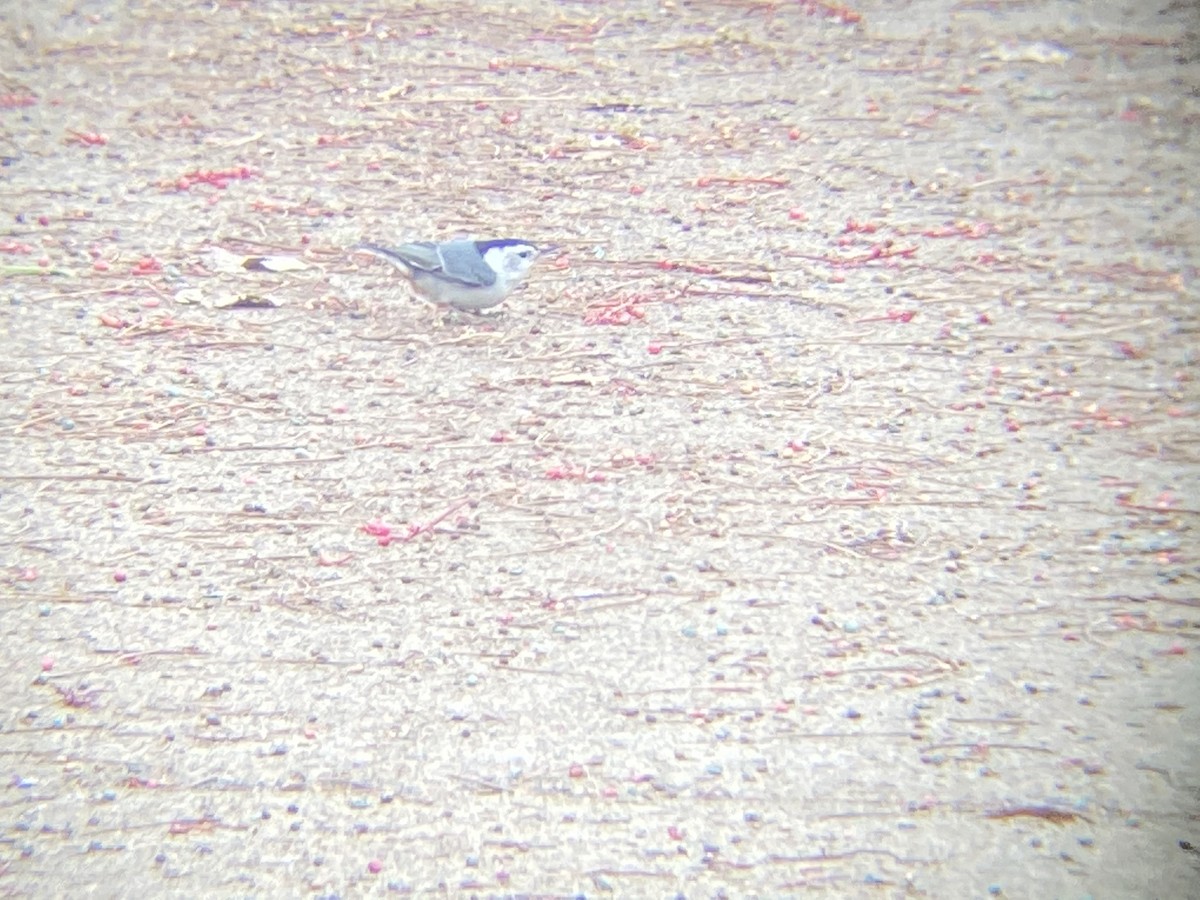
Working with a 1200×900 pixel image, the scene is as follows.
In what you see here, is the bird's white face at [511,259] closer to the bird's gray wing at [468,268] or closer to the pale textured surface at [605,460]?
the bird's gray wing at [468,268]

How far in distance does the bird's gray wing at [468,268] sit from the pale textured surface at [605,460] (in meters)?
0.27

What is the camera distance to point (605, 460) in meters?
4.61

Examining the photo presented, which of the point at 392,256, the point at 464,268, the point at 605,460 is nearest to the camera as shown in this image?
the point at 605,460

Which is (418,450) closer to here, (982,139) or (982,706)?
(982,706)

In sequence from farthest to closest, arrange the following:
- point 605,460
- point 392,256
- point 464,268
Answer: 1. point 392,256
2. point 464,268
3. point 605,460

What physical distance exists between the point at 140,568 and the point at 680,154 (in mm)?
3663

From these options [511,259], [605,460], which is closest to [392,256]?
[511,259]

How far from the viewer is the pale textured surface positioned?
3.18 meters

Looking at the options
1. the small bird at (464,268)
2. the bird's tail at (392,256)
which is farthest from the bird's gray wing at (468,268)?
the bird's tail at (392,256)

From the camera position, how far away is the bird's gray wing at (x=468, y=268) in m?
5.31

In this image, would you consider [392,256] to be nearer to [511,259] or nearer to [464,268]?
[464,268]

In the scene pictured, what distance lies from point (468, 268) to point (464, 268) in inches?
0.6

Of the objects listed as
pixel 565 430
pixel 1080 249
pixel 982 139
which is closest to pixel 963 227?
pixel 1080 249

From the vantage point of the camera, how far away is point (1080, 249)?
5992mm
